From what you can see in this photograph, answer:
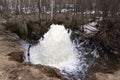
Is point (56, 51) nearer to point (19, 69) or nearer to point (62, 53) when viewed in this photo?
point (62, 53)

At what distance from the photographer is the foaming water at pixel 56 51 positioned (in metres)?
14.5

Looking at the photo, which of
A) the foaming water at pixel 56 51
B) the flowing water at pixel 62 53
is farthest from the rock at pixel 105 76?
the foaming water at pixel 56 51

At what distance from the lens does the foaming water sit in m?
14.5

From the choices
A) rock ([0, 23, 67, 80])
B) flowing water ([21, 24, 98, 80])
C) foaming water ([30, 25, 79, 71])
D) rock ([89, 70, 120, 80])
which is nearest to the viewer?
rock ([0, 23, 67, 80])

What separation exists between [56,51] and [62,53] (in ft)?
1.99

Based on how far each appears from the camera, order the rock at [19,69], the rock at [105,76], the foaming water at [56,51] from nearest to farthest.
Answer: the rock at [19,69] < the rock at [105,76] < the foaming water at [56,51]

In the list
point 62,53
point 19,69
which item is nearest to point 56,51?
point 62,53

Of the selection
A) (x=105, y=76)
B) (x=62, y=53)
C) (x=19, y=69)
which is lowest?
(x=105, y=76)

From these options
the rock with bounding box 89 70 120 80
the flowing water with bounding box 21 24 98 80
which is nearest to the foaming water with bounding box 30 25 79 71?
the flowing water with bounding box 21 24 98 80

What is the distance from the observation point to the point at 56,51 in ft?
53.9

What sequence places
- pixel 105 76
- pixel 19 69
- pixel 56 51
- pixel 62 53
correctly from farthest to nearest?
pixel 56 51 → pixel 62 53 → pixel 105 76 → pixel 19 69

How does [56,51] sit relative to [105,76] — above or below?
above

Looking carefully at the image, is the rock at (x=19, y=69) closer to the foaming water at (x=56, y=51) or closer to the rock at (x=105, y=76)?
the foaming water at (x=56, y=51)

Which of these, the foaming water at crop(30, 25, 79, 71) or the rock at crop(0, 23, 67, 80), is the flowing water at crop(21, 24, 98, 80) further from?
the rock at crop(0, 23, 67, 80)
